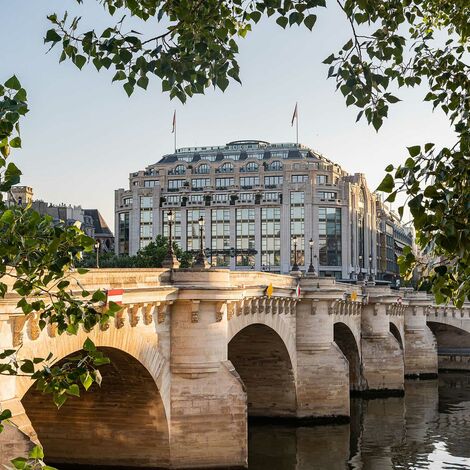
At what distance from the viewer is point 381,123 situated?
11641 millimetres

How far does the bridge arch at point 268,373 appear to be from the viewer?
155 ft

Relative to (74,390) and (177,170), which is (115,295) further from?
(177,170)

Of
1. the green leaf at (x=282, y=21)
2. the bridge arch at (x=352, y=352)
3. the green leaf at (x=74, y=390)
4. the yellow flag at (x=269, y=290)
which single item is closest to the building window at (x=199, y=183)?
the bridge arch at (x=352, y=352)

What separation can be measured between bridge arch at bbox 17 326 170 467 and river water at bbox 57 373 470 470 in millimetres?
1157

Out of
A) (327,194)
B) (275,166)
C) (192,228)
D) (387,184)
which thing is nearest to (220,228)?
(192,228)

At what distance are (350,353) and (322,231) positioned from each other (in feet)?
229

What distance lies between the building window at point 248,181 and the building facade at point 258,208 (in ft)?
0.52

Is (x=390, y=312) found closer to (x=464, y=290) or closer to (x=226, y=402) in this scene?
(x=226, y=402)

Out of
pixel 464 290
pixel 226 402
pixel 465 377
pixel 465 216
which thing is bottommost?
pixel 465 377

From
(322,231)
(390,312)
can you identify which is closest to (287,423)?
(390,312)

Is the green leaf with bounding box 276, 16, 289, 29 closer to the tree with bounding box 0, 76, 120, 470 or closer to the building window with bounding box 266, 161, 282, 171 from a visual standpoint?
the tree with bounding box 0, 76, 120, 470

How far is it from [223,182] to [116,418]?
353 feet

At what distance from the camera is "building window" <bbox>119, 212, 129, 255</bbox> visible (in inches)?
5615

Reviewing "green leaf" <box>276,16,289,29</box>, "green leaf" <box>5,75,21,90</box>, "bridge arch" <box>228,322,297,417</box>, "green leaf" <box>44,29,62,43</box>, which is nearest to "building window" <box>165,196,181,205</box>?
"bridge arch" <box>228,322,297,417</box>
